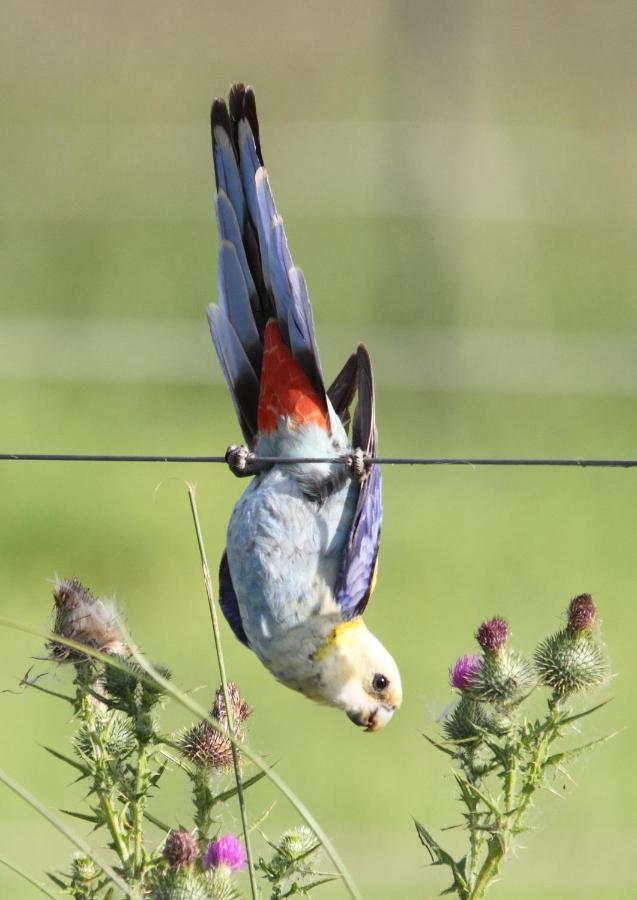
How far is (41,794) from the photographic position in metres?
8.26

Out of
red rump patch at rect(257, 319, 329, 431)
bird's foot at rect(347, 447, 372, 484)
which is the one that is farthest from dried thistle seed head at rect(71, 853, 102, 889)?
red rump patch at rect(257, 319, 329, 431)

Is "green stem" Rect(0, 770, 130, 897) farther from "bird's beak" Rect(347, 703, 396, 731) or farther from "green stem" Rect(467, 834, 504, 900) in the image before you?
"bird's beak" Rect(347, 703, 396, 731)

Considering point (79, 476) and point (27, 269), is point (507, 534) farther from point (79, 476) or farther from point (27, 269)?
point (27, 269)

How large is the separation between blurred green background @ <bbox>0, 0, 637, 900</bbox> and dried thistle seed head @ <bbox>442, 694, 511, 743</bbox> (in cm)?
417

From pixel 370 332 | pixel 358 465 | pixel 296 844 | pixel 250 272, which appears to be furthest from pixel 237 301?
pixel 370 332

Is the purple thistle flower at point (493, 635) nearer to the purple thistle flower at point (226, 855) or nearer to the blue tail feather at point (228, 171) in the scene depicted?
the purple thistle flower at point (226, 855)

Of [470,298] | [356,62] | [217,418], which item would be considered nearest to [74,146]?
[356,62]

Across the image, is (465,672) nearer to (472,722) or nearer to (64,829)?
(472,722)

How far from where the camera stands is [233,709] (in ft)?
9.68

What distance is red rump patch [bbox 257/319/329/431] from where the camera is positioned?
12.4 feet

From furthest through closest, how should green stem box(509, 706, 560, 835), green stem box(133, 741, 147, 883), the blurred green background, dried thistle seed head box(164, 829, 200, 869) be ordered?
1. the blurred green background
2. green stem box(509, 706, 560, 835)
3. green stem box(133, 741, 147, 883)
4. dried thistle seed head box(164, 829, 200, 869)

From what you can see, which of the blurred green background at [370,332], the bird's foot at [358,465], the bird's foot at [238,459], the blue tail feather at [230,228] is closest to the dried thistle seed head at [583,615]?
the bird's foot at [358,465]

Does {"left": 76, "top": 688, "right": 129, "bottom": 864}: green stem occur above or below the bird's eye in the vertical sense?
Answer: below

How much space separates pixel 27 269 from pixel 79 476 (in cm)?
438
